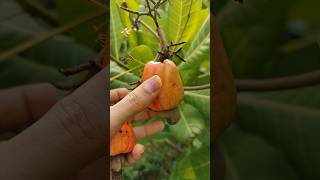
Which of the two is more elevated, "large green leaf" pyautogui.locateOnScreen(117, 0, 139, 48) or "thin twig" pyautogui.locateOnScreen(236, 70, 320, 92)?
"large green leaf" pyautogui.locateOnScreen(117, 0, 139, 48)

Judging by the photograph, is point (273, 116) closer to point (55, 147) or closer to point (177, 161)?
point (177, 161)

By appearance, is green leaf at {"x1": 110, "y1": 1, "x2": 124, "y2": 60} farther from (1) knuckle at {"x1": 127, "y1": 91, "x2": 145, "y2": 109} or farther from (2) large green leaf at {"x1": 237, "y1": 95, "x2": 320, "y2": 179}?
(2) large green leaf at {"x1": 237, "y1": 95, "x2": 320, "y2": 179}

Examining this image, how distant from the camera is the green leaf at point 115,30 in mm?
834

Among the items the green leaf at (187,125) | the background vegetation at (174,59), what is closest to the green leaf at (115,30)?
the background vegetation at (174,59)

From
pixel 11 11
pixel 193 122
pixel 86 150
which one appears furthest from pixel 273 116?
pixel 11 11

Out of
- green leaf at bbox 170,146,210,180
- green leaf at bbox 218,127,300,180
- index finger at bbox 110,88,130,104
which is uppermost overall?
index finger at bbox 110,88,130,104

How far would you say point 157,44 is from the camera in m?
0.84

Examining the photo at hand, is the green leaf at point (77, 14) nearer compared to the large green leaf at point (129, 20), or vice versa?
the large green leaf at point (129, 20)

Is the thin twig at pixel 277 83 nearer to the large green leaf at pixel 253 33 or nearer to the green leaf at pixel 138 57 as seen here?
the large green leaf at pixel 253 33

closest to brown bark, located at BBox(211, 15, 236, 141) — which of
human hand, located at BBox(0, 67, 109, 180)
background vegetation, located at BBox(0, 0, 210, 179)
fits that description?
background vegetation, located at BBox(0, 0, 210, 179)

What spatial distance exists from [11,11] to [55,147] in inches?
8.6

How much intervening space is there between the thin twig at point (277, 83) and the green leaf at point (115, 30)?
0.58ft

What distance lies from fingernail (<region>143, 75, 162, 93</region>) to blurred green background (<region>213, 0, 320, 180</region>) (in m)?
0.13

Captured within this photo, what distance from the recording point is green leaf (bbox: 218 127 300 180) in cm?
91
